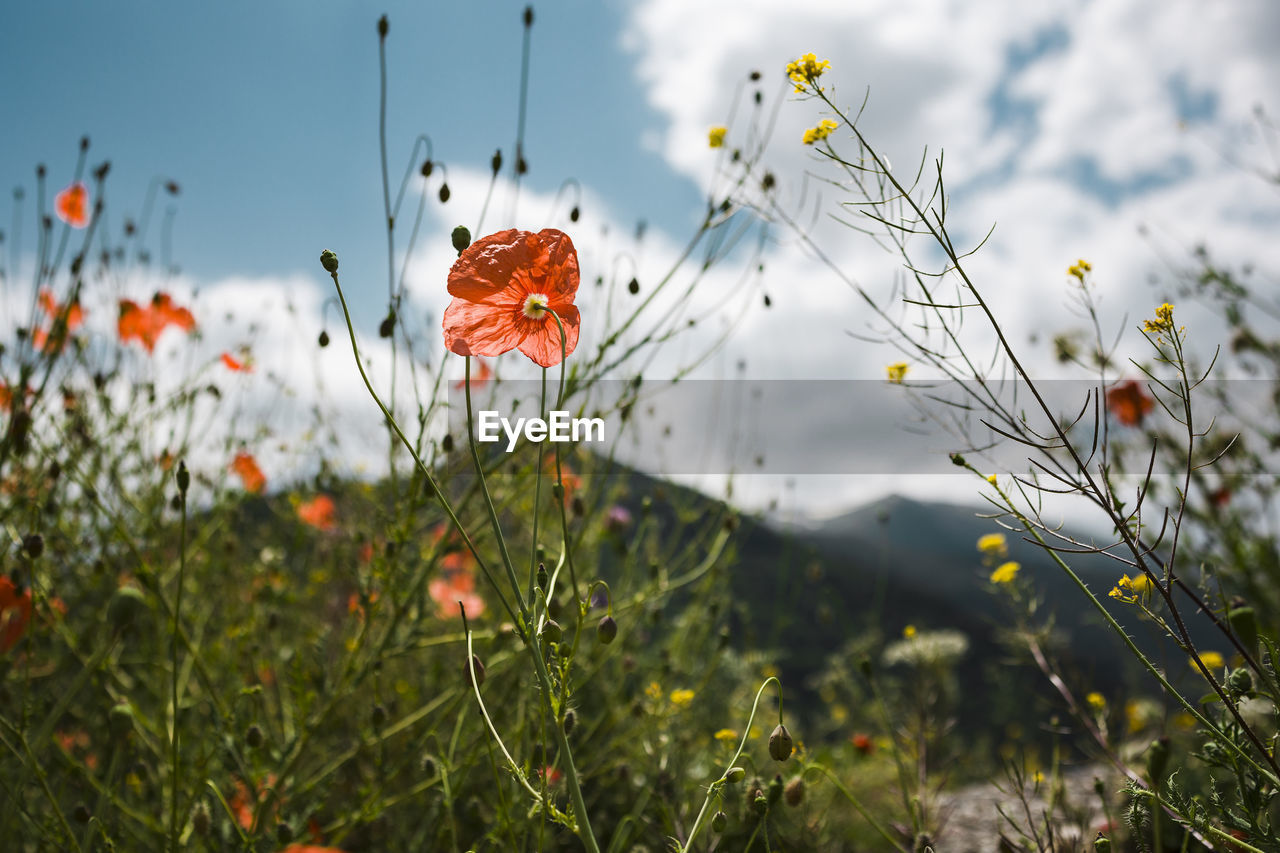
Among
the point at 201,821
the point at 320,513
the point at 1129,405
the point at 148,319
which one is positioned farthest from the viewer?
the point at 320,513

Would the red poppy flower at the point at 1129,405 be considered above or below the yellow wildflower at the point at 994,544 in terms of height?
above

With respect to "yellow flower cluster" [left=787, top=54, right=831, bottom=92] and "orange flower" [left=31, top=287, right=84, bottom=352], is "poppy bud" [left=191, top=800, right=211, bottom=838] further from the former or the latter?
"yellow flower cluster" [left=787, top=54, right=831, bottom=92]

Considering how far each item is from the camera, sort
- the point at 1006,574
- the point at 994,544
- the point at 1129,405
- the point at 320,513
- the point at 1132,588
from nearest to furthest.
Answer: the point at 1132,588, the point at 1006,574, the point at 994,544, the point at 1129,405, the point at 320,513

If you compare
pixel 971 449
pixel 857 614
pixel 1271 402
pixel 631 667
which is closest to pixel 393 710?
pixel 631 667

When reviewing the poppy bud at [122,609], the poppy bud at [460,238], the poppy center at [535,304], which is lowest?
the poppy bud at [122,609]

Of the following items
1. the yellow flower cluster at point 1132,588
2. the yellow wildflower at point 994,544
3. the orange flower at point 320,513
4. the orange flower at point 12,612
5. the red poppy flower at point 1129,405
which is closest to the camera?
the yellow flower cluster at point 1132,588

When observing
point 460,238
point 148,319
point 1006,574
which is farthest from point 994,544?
point 148,319

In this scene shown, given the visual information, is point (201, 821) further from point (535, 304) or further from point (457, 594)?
point (457, 594)

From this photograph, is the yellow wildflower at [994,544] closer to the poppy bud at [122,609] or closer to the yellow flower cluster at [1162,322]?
the yellow flower cluster at [1162,322]

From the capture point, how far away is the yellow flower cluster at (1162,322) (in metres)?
0.98

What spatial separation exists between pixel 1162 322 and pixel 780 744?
0.75m

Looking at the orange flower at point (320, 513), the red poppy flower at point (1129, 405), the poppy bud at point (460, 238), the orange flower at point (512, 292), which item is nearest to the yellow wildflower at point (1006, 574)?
the orange flower at point (512, 292)

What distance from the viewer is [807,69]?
1.10 meters

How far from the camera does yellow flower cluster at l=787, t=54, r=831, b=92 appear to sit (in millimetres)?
1098
